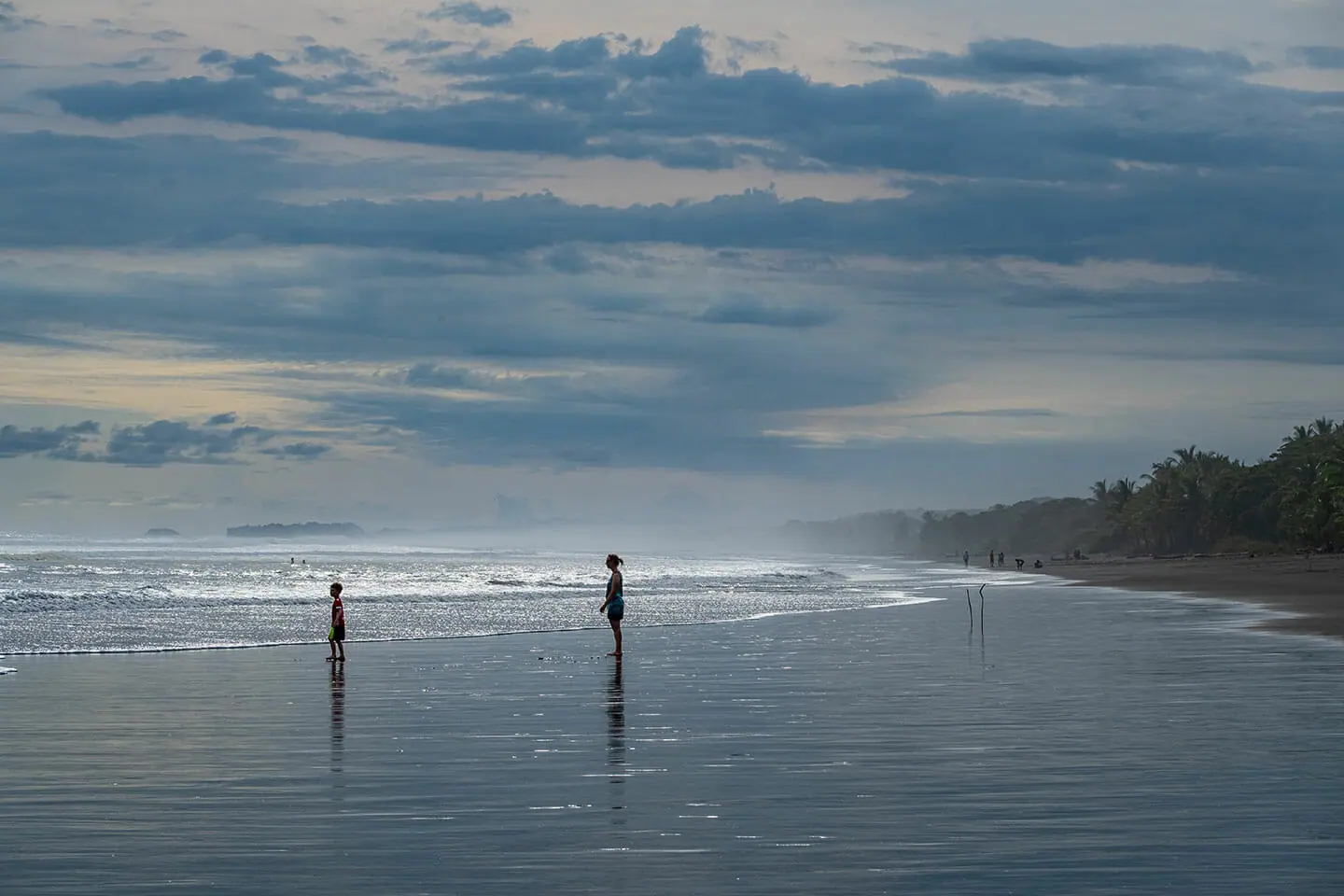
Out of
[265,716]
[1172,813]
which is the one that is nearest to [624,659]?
[265,716]

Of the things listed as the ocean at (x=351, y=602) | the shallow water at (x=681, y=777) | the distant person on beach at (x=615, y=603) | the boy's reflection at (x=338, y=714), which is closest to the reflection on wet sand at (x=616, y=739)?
the shallow water at (x=681, y=777)

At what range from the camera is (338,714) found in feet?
65.2

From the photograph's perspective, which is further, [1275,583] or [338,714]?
[1275,583]

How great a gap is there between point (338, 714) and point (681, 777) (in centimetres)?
711

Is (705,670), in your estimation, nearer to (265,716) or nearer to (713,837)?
(265,716)

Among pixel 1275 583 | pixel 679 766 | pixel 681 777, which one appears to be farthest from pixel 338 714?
pixel 1275 583

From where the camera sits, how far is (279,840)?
1122cm

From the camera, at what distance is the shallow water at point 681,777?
1018 centimetres

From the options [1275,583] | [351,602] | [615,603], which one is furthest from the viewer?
[1275,583]

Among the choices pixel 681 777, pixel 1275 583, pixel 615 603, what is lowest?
pixel 681 777

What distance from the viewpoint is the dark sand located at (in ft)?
135

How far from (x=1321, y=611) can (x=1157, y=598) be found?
14.6 metres

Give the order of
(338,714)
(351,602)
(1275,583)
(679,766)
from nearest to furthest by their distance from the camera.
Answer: (679,766) < (338,714) < (351,602) < (1275,583)

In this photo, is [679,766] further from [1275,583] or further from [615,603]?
[1275,583]
